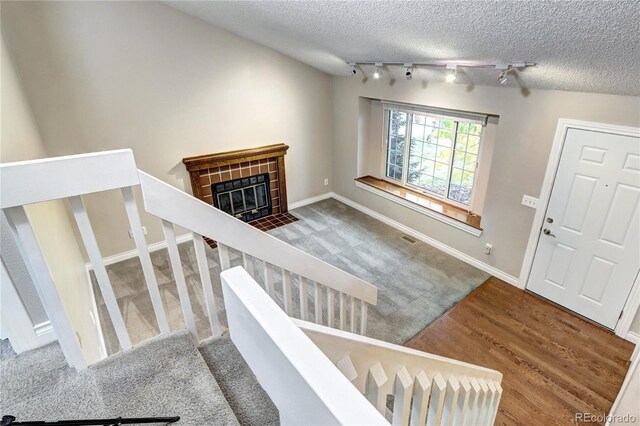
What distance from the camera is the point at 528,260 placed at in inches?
144

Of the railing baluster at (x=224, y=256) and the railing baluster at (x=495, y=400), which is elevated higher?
the railing baluster at (x=224, y=256)

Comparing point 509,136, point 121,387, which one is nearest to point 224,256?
point 121,387

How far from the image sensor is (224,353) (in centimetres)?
141

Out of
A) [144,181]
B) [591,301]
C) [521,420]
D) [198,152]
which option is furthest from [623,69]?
[198,152]

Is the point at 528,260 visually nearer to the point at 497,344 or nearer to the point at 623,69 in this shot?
the point at 497,344

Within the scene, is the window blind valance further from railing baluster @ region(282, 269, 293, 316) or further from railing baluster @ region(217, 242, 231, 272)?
railing baluster @ region(217, 242, 231, 272)

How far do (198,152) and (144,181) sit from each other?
3633 millimetres

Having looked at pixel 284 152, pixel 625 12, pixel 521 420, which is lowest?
pixel 521 420

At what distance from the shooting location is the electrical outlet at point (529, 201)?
3.46 metres

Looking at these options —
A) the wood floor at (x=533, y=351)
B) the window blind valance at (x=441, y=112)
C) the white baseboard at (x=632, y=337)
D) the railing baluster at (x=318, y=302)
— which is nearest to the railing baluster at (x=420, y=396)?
the railing baluster at (x=318, y=302)

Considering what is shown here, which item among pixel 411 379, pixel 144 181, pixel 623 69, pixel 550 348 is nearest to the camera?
pixel 411 379

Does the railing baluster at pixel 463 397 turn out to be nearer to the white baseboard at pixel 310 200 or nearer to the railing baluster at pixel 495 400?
the railing baluster at pixel 495 400

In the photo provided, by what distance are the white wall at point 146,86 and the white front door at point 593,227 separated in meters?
3.68

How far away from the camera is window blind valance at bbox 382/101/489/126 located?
3.85 m
